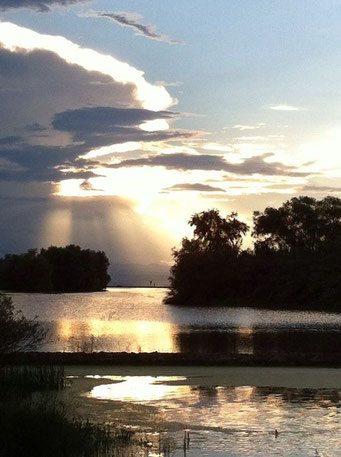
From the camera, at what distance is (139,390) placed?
1792 cm

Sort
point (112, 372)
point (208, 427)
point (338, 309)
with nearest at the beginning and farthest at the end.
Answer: point (208, 427) → point (112, 372) → point (338, 309)

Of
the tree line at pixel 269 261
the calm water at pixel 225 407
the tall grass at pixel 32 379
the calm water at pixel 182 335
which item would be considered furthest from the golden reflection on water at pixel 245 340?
the tree line at pixel 269 261

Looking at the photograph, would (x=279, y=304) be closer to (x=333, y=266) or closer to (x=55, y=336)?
(x=333, y=266)

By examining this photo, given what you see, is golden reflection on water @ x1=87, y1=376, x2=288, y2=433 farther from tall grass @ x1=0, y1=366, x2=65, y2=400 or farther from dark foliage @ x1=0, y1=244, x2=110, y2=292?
dark foliage @ x1=0, y1=244, x2=110, y2=292

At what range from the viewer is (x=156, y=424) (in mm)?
13695

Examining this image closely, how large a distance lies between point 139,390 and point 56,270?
121540mm

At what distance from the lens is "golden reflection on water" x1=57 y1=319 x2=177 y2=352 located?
30.7 m

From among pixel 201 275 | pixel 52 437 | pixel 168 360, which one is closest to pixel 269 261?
pixel 201 275

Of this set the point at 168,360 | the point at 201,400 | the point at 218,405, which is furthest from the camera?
the point at 168,360

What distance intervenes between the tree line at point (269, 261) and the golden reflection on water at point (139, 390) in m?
56.4

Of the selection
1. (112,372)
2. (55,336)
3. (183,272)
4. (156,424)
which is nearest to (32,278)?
(183,272)

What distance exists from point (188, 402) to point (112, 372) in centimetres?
556

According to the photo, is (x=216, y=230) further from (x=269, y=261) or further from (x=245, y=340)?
(x=245, y=340)

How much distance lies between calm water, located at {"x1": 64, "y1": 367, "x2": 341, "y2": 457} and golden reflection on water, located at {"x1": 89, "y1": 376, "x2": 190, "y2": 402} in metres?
0.02
